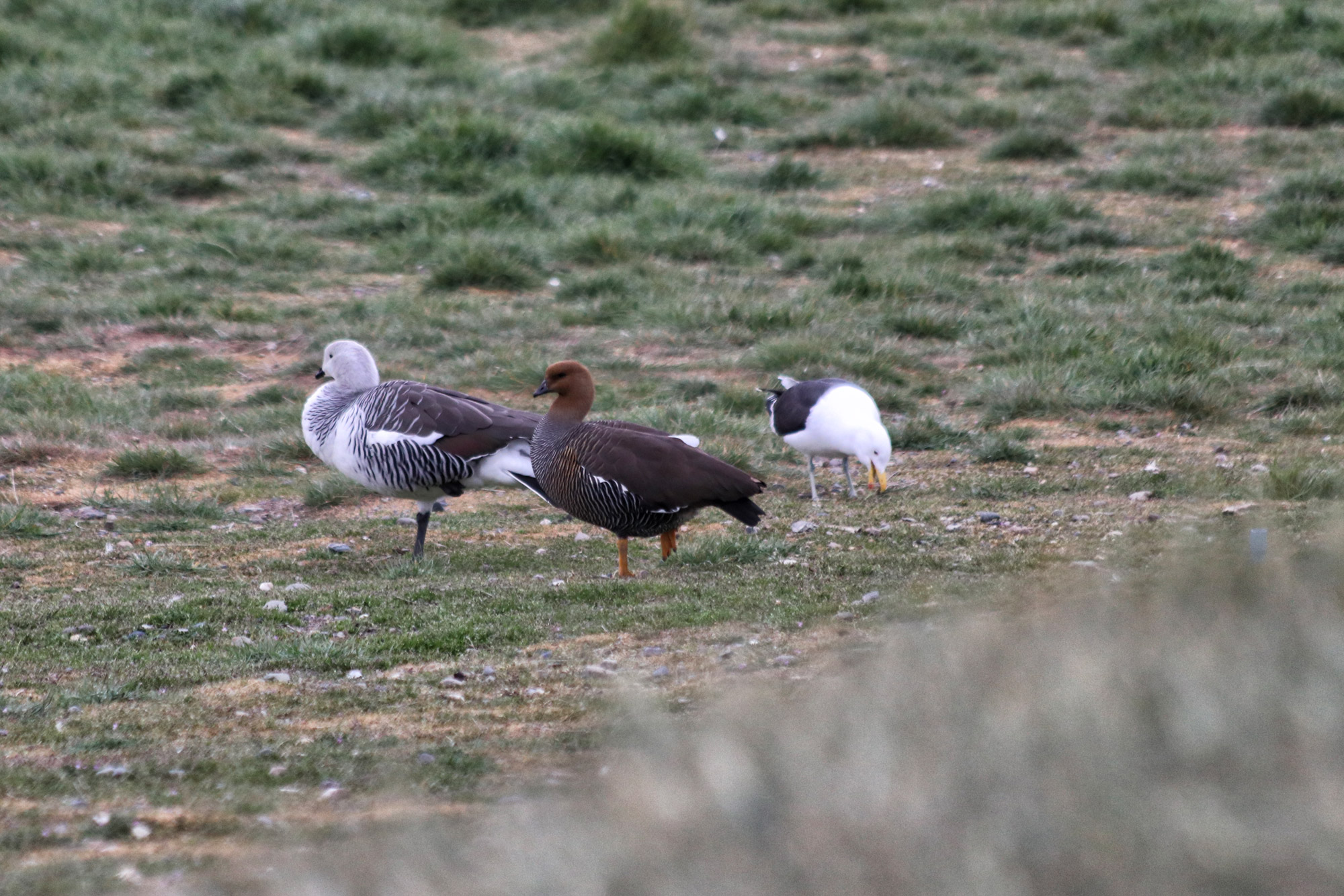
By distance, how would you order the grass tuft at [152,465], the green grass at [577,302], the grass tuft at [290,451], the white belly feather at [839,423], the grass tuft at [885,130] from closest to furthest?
1. the green grass at [577,302]
2. the white belly feather at [839,423]
3. the grass tuft at [152,465]
4. the grass tuft at [290,451]
5. the grass tuft at [885,130]

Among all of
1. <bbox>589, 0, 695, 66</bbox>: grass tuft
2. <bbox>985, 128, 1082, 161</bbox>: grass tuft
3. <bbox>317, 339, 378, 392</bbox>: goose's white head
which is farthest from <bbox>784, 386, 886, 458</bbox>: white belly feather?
<bbox>589, 0, 695, 66</bbox>: grass tuft

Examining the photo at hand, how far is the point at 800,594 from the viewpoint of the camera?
6.04 meters

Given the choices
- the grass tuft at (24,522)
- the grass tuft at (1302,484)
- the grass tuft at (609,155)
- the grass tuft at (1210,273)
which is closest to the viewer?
the grass tuft at (1302,484)

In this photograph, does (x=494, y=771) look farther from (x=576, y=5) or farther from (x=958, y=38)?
(x=576, y=5)

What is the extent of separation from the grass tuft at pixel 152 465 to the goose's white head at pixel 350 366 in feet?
4.20

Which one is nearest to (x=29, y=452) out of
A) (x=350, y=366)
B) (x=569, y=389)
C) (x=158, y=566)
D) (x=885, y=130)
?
(x=350, y=366)

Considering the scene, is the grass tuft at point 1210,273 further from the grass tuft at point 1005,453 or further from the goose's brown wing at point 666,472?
the goose's brown wing at point 666,472

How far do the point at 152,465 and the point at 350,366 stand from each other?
1.65 m

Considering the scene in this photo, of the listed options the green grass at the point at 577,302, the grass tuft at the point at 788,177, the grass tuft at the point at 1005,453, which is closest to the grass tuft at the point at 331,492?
the green grass at the point at 577,302

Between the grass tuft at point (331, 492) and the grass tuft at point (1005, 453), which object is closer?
the grass tuft at point (331, 492)

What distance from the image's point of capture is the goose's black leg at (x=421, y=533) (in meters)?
7.36

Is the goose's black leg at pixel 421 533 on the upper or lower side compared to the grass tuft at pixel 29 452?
lower

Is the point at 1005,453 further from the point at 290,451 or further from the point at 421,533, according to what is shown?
the point at 290,451

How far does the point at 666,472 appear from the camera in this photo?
251 inches
